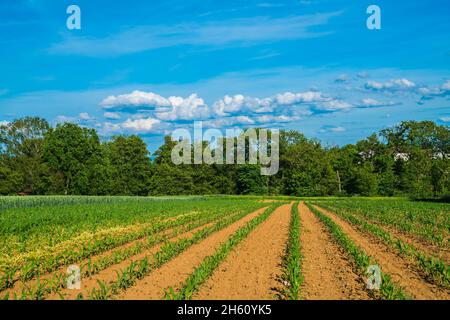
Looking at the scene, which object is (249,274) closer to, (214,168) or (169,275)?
(169,275)

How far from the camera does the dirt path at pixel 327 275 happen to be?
841cm

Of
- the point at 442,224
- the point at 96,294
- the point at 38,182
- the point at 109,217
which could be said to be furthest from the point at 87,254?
the point at 38,182

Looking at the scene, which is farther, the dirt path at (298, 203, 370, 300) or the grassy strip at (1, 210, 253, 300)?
the dirt path at (298, 203, 370, 300)

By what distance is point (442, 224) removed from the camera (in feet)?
69.4

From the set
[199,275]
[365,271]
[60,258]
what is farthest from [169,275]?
[365,271]

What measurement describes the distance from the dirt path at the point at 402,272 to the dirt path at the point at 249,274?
2.81m

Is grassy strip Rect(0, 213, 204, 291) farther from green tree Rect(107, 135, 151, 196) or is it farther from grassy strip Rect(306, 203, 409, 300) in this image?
green tree Rect(107, 135, 151, 196)

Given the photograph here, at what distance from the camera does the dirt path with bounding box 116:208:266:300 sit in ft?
27.7

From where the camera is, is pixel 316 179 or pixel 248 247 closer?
pixel 248 247

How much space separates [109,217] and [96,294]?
16.8 metres

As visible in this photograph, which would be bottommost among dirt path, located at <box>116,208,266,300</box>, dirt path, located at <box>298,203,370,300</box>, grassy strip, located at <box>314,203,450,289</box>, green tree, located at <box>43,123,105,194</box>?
dirt path, located at <box>116,208,266,300</box>

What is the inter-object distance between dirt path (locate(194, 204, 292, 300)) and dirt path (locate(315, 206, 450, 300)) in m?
2.81

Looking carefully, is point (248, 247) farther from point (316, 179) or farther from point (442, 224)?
point (316, 179)

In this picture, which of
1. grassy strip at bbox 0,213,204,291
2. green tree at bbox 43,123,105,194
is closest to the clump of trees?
green tree at bbox 43,123,105,194
